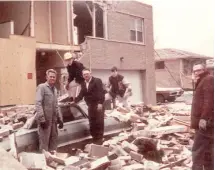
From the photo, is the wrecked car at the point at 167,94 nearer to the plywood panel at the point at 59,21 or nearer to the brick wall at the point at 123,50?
the brick wall at the point at 123,50

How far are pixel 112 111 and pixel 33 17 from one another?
13.1ft

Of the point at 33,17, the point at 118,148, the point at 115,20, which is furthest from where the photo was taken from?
the point at 115,20

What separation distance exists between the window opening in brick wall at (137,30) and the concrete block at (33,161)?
288 inches

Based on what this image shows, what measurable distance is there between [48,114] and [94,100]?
82cm

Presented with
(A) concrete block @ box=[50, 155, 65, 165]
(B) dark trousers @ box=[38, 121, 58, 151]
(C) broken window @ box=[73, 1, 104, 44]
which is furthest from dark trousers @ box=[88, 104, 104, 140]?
(C) broken window @ box=[73, 1, 104, 44]

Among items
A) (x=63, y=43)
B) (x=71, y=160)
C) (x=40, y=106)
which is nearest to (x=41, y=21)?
(x=63, y=43)

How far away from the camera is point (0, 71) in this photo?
6785mm

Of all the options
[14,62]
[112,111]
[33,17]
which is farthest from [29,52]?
[112,111]

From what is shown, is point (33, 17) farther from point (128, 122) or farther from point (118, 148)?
point (118, 148)

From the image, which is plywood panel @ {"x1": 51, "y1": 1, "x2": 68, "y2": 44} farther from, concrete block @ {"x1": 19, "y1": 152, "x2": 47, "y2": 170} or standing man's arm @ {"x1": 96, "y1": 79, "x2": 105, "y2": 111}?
concrete block @ {"x1": 19, "y1": 152, "x2": 47, "y2": 170}

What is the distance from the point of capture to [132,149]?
4.27 meters

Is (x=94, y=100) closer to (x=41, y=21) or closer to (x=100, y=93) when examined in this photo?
(x=100, y=93)

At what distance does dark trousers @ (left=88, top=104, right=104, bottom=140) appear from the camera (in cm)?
481

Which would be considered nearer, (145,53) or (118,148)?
(118,148)
